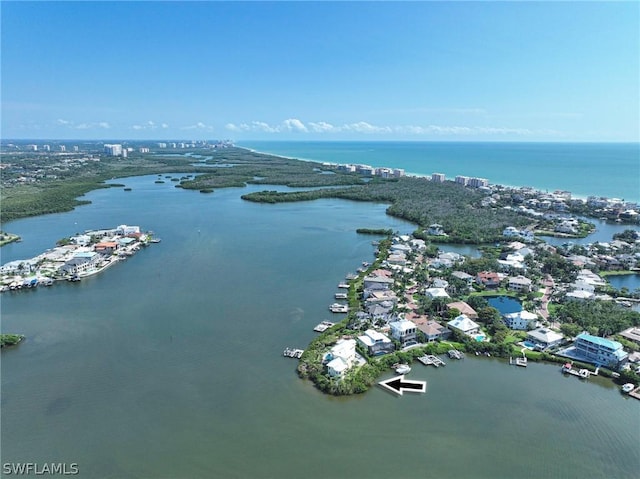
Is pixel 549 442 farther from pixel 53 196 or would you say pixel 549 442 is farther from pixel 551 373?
pixel 53 196

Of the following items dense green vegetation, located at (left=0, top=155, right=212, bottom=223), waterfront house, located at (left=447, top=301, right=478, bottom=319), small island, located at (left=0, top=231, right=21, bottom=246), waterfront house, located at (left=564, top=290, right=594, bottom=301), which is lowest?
small island, located at (left=0, top=231, right=21, bottom=246)

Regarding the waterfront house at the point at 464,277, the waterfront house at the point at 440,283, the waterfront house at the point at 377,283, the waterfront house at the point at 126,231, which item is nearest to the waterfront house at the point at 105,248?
the waterfront house at the point at 126,231

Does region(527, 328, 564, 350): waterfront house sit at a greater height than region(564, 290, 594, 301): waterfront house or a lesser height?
lesser

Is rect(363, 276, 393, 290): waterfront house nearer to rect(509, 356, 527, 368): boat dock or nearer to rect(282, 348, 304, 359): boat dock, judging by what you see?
rect(282, 348, 304, 359): boat dock

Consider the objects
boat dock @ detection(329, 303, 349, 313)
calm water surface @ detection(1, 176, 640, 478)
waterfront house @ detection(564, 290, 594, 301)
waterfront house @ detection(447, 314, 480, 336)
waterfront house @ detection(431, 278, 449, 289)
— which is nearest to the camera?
calm water surface @ detection(1, 176, 640, 478)

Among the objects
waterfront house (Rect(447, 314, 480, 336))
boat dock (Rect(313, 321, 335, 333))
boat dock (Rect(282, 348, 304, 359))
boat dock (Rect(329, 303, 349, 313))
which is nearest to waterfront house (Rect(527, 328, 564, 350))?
waterfront house (Rect(447, 314, 480, 336))

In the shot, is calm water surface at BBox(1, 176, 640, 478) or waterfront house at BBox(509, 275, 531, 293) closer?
calm water surface at BBox(1, 176, 640, 478)

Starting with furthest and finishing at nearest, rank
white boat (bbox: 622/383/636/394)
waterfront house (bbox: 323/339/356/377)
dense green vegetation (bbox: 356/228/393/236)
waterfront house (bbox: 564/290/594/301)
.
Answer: dense green vegetation (bbox: 356/228/393/236)
waterfront house (bbox: 564/290/594/301)
waterfront house (bbox: 323/339/356/377)
white boat (bbox: 622/383/636/394)

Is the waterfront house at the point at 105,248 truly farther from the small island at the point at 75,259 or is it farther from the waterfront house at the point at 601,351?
the waterfront house at the point at 601,351
